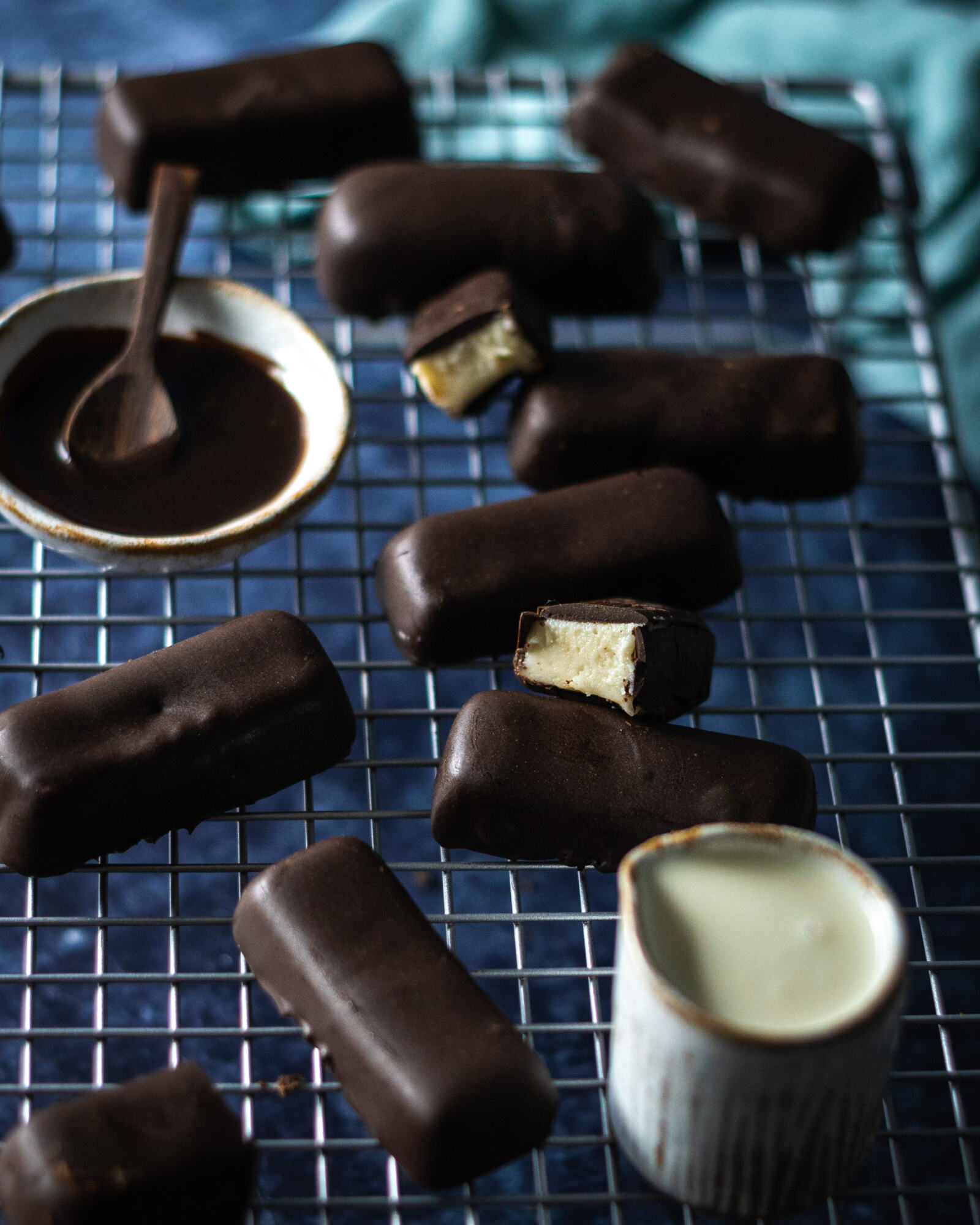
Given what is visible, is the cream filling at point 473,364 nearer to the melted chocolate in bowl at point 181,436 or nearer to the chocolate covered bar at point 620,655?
the melted chocolate in bowl at point 181,436

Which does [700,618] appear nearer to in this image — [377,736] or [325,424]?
[325,424]

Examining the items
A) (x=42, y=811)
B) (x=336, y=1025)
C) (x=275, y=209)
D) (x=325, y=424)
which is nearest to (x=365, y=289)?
(x=325, y=424)

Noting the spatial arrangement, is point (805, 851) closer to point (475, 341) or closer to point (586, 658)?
point (586, 658)

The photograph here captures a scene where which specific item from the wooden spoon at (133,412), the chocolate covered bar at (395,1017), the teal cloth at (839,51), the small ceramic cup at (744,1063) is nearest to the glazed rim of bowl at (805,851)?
the small ceramic cup at (744,1063)

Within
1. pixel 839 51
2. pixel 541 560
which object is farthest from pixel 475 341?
pixel 839 51

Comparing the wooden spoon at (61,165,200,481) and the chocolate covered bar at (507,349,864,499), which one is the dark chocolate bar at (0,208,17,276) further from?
the chocolate covered bar at (507,349,864,499)
